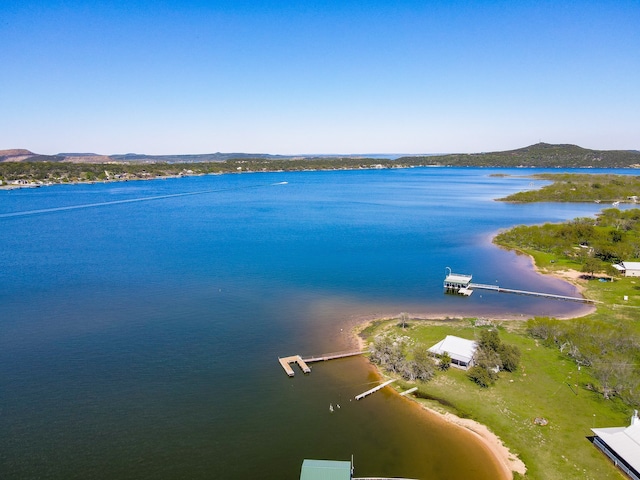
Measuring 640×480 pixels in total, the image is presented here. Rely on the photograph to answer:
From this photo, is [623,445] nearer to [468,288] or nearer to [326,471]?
[326,471]

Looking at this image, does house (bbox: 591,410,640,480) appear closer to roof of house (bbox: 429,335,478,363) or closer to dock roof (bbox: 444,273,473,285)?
roof of house (bbox: 429,335,478,363)

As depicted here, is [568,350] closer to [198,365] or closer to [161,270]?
[198,365]

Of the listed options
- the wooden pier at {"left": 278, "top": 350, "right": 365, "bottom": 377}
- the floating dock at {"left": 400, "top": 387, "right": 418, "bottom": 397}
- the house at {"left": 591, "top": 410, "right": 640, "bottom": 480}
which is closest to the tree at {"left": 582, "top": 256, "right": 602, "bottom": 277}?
the house at {"left": 591, "top": 410, "right": 640, "bottom": 480}

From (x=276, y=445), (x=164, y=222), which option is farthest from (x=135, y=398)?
(x=164, y=222)

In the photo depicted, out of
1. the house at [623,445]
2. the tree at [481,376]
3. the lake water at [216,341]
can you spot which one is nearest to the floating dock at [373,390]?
the lake water at [216,341]

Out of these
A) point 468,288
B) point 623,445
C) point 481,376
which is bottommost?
point 468,288

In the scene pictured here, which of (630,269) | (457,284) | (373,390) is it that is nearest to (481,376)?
(373,390)
